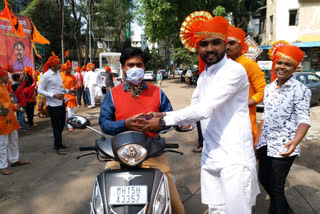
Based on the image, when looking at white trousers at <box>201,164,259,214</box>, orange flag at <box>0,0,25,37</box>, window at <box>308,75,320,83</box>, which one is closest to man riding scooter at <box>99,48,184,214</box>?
white trousers at <box>201,164,259,214</box>

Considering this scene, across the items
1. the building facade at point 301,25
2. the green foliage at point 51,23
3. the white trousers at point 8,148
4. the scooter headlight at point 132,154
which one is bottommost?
the white trousers at point 8,148

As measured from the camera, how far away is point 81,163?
5074mm

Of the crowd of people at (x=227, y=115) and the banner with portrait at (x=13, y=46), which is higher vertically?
the banner with portrait at (x=13, y=46)

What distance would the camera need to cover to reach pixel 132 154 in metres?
1.79

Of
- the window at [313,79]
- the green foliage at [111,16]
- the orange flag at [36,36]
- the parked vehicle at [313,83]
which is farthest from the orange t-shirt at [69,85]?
the green foliage at [111,16]

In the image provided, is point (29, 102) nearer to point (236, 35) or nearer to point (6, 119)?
point (6, 119)

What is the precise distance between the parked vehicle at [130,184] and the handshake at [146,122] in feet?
0.24

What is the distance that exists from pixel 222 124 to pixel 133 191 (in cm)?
78

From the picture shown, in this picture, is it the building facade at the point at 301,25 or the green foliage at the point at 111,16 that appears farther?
the green foliage at the point at 111,16

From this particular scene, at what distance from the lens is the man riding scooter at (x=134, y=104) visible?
220 cm

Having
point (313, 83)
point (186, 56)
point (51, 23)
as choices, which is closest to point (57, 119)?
point (313, 83)

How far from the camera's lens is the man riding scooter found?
2201mm

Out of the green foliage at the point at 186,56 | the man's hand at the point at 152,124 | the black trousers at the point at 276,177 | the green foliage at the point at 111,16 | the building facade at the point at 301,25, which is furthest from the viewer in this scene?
the green foliage at the point at 111,16

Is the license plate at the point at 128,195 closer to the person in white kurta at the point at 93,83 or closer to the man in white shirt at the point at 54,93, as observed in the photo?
the man in white shirt at the point at 54,93
